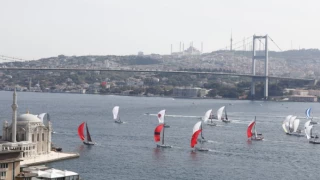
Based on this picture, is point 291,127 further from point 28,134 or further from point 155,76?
point 155,76

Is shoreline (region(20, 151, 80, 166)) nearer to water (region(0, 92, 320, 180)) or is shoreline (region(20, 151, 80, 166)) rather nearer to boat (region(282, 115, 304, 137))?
water (region(0, 92, 320, 180))

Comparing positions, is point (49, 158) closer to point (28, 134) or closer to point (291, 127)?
point (28, 134)

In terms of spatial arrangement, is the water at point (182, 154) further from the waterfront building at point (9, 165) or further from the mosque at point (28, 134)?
the waterfront building at point (9, 165)

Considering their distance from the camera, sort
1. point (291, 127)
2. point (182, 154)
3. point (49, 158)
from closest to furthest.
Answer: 1. point (49, 158)
2. point (182, 154)
3. point (291, 127)

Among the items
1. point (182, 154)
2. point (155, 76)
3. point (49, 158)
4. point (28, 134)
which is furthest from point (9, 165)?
point (155, 76)

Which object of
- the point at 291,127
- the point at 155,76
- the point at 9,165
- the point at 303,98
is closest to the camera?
the point at 9,165

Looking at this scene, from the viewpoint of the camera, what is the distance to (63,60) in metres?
113

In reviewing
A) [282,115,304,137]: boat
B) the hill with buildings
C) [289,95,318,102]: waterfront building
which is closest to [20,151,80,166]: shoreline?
[282,115,304,137]: boat

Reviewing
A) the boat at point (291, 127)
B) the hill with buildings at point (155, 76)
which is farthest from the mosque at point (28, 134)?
the hill with buildings at point (155, 76)

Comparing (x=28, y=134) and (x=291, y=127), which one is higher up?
(x=28, y=134)

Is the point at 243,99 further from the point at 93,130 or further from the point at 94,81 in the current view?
the point at 93,130

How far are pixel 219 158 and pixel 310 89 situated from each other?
160 feet

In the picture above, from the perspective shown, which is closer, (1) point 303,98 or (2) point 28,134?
(2) point 28,134

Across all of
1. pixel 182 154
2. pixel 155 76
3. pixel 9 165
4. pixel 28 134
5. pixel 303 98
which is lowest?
pixel 182 154
